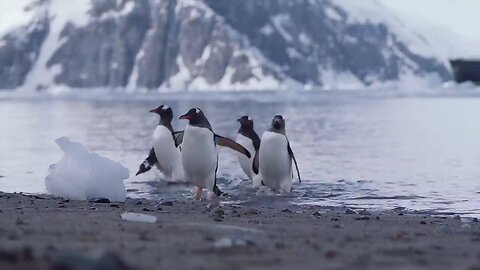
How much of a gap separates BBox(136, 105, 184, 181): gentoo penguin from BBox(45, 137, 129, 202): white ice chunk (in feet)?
14.9

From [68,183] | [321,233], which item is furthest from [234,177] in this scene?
[321,233]

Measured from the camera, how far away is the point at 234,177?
1634 cm

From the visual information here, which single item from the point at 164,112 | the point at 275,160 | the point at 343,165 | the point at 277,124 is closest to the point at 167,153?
the point at 164,112

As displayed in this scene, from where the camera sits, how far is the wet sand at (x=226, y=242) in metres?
4.74

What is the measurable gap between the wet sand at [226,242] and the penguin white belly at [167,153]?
710cm

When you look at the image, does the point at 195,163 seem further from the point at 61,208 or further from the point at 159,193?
the point at 61,208

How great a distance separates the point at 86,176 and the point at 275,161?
13.0ft

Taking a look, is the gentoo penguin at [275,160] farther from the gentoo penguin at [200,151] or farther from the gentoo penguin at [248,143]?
the gentoo penguin at [200,151]

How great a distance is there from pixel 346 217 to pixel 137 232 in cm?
338

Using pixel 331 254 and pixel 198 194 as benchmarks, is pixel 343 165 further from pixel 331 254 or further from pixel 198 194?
pixel 331 254

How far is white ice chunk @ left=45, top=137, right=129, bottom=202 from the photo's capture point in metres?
Result: 11.0

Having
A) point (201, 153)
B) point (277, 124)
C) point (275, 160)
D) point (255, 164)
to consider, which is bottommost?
point (255, 164)

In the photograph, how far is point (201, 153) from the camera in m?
12.8

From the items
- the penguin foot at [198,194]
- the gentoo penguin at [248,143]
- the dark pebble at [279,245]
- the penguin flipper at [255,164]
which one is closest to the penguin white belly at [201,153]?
the penguin foot at [198,194]
